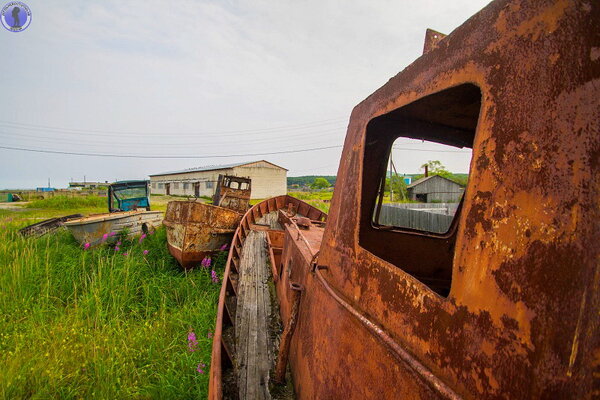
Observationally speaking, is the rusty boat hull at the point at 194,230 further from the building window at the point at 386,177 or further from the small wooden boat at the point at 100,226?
the building window at the point at 386,177

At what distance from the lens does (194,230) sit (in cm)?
774

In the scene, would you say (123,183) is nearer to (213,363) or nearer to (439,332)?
(213,363)

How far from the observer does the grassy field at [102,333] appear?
3273 mm

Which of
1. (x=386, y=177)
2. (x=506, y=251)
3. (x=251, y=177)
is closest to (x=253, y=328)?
(x=386, y=177)

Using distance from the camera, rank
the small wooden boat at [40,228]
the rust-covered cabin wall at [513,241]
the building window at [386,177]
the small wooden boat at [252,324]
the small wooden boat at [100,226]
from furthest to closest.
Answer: the small wooden boat at [40,228] < the small wooden boat at [100,226] < the small wooden boat at [252,324] < the building window at [386,177] < the rust-covered cabin wall at [513,241]

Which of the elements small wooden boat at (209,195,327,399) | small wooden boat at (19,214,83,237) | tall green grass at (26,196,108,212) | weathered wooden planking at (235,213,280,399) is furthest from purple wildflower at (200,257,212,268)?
tall green grass at (26,196,108,212)

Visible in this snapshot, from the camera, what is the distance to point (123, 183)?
40.7 ft

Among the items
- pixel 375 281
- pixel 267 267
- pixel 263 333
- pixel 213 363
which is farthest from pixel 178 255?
pixel 375 281

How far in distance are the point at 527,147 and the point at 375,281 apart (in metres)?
0.73

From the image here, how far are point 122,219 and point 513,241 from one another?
1010cm

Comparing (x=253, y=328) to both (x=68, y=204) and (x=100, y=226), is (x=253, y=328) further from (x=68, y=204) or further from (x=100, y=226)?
(x=68, y=204)

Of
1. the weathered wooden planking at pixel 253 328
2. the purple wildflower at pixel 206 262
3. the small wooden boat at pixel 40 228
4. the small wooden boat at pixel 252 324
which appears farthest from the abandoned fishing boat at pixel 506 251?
the small wooden boat at pixel 40 228

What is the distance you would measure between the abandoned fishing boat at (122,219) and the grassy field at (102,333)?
4.32 feet

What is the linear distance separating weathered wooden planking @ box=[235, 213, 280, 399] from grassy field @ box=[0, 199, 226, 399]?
686 millimetres
